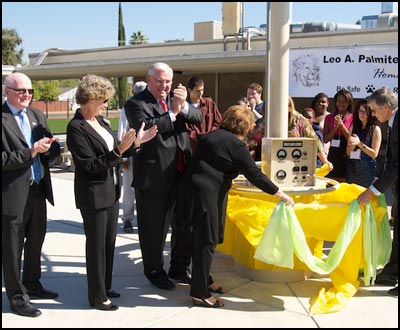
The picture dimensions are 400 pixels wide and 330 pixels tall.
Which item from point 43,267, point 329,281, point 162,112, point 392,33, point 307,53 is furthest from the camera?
point 392,33

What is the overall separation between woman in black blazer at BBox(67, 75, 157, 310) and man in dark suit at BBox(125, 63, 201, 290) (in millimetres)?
252

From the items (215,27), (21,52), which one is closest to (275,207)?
(215,27)

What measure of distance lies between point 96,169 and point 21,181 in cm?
57

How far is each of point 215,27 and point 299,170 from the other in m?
16.0

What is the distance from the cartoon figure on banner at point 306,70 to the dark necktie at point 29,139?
7024mm

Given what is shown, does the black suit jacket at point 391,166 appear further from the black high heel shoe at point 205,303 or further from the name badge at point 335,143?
the name badge at point 335,143

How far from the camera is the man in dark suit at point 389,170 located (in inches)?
168

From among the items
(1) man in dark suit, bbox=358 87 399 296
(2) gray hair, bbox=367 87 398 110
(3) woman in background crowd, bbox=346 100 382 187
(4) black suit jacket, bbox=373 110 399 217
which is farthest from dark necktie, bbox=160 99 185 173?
(3) woman in background crowd, bbox=346 100 382 187

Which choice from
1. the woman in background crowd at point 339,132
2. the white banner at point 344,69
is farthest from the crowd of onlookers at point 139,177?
the white banner at point 344,69

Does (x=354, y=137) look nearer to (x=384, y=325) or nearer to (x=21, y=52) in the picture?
(x=384, y=325)

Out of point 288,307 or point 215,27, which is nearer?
point 288,307

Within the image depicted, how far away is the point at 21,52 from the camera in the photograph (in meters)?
66.4

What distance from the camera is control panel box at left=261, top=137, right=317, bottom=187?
451 cm

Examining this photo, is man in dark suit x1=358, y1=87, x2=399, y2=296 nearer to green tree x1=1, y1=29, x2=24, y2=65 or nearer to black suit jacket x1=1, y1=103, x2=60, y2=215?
black suit jacket x1=1, y1=103, x2=60, y2=215
